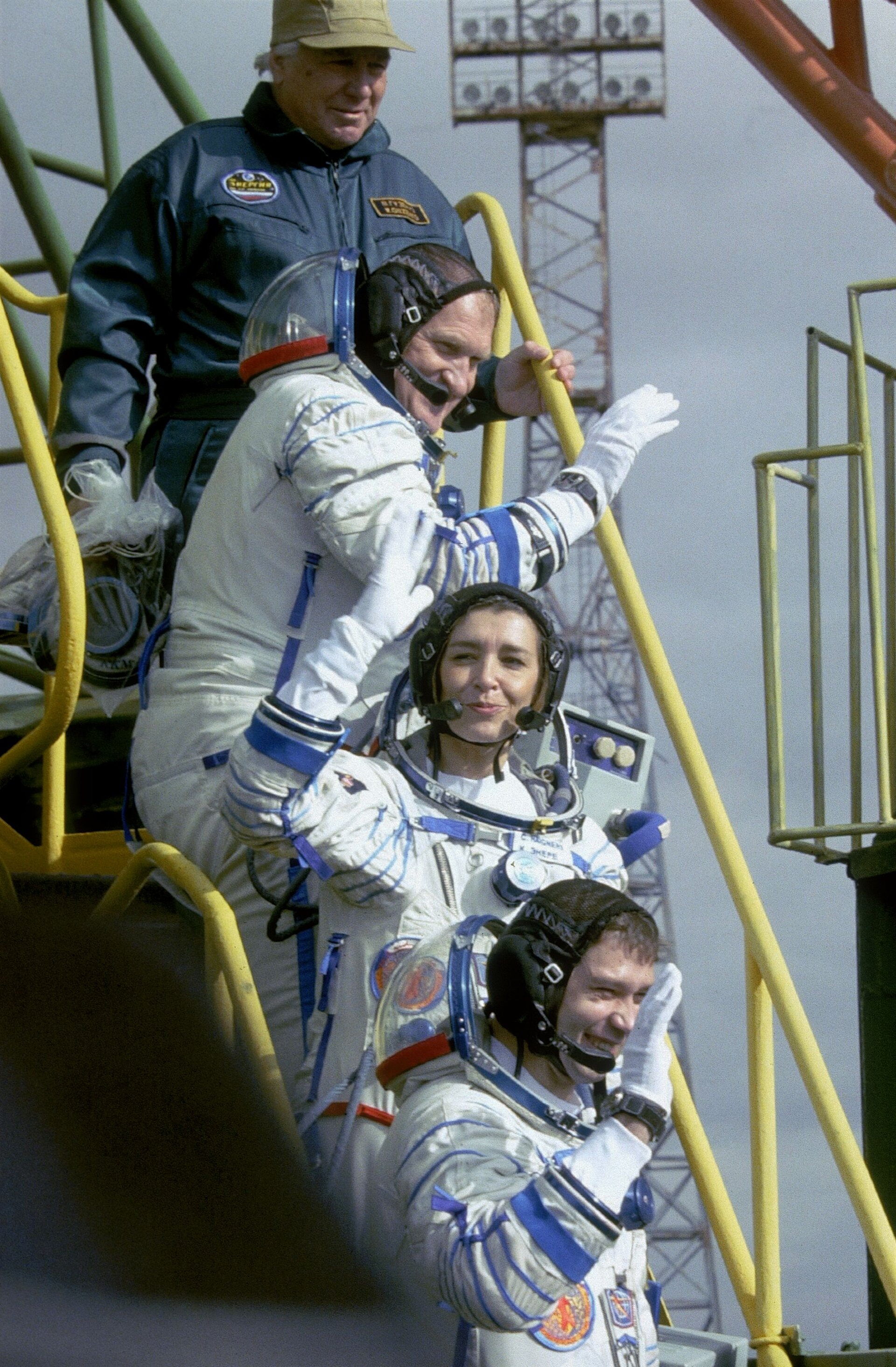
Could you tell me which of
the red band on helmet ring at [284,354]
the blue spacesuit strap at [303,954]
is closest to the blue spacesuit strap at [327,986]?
the blue spacesuit strap at [303,954]

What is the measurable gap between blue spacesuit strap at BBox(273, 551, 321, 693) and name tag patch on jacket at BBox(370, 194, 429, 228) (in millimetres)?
1277

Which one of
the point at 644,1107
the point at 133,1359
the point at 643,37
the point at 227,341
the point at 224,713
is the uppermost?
the point at 643,37

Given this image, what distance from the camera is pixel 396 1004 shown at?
310 cm

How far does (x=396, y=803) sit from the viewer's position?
3391 mm

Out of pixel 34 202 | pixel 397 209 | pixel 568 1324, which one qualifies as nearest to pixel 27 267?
pixel 34 202

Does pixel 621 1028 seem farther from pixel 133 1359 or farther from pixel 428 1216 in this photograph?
pixel 133 1359

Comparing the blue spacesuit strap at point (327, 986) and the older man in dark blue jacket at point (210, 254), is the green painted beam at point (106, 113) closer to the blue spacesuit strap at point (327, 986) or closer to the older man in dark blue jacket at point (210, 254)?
the older man in dark blue jacket at point (210, 254)

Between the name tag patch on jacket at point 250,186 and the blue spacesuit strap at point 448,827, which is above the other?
the name tag patch on jacket at point 250,186

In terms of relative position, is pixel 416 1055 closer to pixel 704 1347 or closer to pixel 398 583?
pixel 398 583

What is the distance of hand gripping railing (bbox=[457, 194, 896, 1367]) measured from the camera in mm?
3740

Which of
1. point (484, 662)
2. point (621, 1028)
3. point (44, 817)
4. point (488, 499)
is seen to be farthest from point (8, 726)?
point (621, 1028)

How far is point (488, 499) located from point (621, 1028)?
7.61 ft

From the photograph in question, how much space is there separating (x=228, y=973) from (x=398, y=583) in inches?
27.1

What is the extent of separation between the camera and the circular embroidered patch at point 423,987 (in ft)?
10.1
